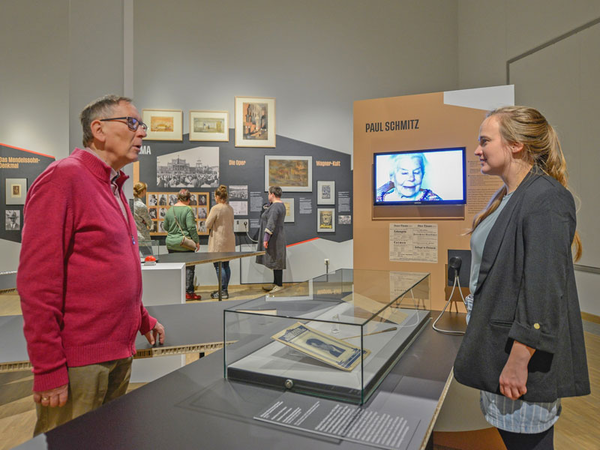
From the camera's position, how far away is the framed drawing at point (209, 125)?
757cm

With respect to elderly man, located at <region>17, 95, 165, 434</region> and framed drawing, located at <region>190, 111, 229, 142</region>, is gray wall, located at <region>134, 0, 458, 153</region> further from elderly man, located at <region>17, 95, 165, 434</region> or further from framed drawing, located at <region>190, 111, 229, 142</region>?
elderly man, located at <region>17, 95, 165, 434</region>

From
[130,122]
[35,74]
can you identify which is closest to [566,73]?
[130,122]

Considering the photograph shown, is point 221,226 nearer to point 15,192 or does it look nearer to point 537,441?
point 15,192

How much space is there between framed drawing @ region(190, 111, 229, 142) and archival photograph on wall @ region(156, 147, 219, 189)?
0.69 ft

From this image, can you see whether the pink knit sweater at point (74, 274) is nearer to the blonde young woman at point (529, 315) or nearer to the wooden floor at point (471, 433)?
the blonde young woman at point (529, 315)

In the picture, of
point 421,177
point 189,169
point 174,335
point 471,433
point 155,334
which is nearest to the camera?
point 471,433

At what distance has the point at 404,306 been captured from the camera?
1.91 metres

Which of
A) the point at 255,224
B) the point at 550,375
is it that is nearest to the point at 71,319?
the point at 550,375

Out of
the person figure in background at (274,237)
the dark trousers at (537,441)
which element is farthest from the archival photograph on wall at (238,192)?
the dark trousers at (537,441)

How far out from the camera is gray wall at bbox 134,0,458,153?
752 cm

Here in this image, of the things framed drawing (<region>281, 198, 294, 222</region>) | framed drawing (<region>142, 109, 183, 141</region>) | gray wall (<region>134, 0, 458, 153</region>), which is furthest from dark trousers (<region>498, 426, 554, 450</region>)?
framed drawing (<region>142, 109, 183, 141</region>)

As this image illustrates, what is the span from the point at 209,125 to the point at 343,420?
7.07 m

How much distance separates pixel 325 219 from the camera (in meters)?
8.01

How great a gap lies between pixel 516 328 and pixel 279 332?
737 millimetres
